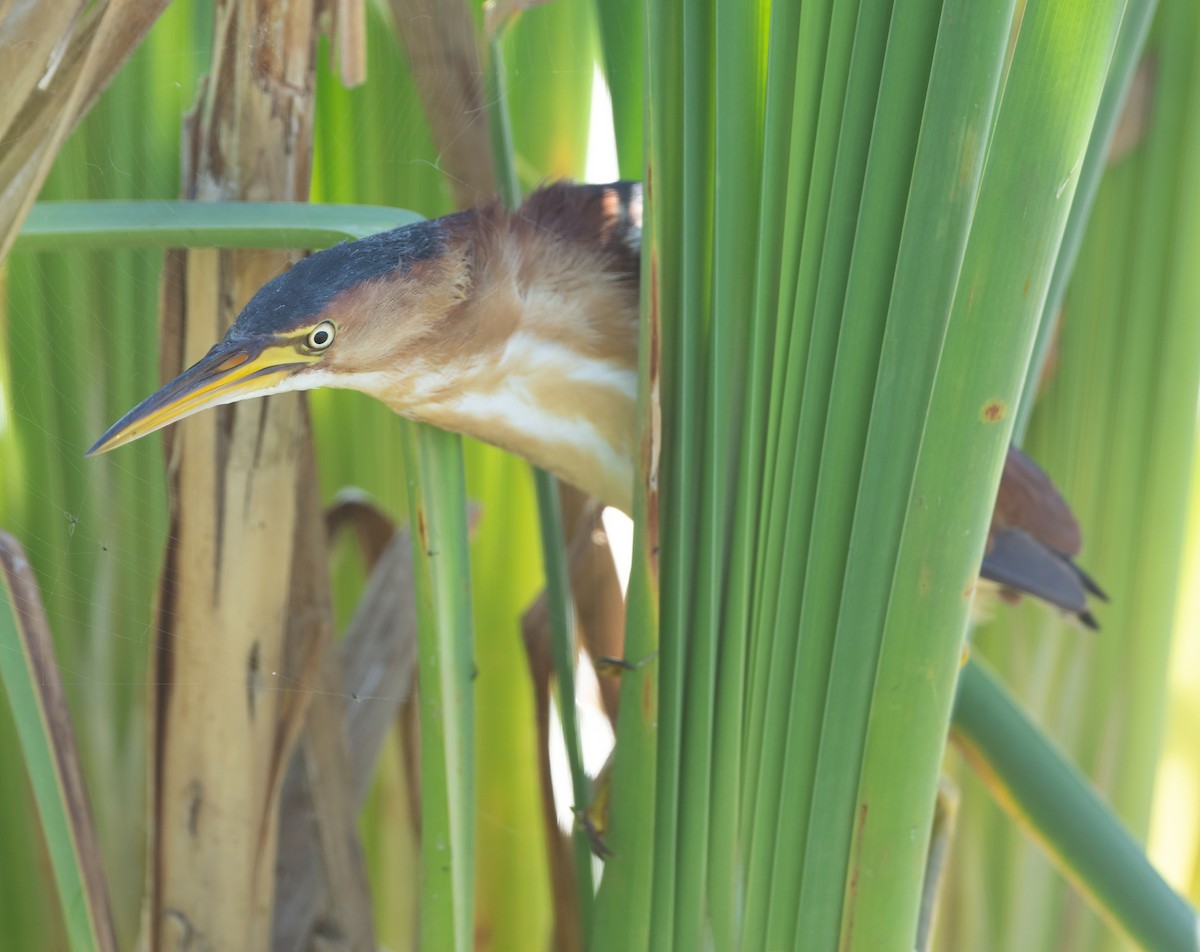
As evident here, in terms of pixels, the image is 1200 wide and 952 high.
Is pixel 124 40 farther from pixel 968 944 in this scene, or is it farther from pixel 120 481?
pixel 968 944

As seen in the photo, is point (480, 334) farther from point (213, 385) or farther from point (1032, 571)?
point (1032, 571)

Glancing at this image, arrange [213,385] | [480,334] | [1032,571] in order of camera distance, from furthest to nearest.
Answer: [1032,571], [480,334], [213,385]

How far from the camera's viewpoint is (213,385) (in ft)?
1.58

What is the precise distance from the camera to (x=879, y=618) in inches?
17.8

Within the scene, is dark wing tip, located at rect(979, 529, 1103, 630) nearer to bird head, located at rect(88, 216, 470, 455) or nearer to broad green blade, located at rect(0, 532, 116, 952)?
bird head, located at rect(88, 216, 470, 455)

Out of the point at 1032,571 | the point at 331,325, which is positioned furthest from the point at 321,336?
the point at 1032,571

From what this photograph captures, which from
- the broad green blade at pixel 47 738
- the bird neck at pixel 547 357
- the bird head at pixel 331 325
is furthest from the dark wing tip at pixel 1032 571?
the broad green blade at pixel 47 738

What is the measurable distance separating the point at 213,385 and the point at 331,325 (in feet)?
0.19

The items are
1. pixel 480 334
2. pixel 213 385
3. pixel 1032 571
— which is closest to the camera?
pixel 213 385

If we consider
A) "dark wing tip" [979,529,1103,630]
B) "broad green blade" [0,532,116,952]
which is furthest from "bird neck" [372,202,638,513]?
"dark wing tip" [979,529,1103,630]

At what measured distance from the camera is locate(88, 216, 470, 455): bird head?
0.48 meters

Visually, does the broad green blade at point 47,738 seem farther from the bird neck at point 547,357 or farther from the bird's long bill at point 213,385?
the bird neck at point 547,357

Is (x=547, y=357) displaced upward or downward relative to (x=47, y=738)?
upward

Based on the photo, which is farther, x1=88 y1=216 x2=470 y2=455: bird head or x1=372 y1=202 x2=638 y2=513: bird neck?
x1=372 y1=202 x2=638 y2=513: bird neck
